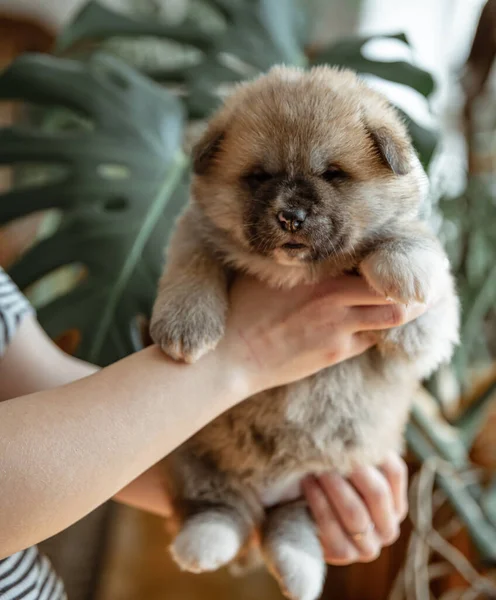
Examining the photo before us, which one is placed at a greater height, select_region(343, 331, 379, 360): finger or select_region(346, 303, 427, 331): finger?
select_region(346, 303, 427, 331): finger

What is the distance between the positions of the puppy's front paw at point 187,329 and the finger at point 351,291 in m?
0.18

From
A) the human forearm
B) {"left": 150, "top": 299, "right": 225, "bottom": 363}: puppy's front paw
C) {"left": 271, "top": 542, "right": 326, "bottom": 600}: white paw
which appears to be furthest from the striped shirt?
{"left": 271, "top": 542, "right": 326, "bottom": 600}: white paw

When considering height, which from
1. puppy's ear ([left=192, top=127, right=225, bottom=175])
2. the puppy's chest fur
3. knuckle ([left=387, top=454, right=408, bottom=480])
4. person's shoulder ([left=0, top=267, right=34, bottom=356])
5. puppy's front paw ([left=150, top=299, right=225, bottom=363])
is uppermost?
puppy's ear ([left=192, top=127, right=225, bottom=175])

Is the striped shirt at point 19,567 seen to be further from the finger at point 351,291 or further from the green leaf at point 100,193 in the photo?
the finger at point 351,291

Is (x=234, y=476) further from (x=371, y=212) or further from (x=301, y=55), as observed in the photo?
(x=301, y=55)

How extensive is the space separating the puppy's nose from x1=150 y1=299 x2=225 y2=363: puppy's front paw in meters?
0.21

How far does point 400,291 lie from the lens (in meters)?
0.84

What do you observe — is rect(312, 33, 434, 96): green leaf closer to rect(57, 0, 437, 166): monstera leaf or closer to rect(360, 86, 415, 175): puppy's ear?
rect(57, 0, 437, 166): monstera leaf

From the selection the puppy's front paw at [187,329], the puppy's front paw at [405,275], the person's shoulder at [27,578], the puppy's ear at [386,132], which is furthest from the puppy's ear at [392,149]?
the person's shoulder at [27,578]

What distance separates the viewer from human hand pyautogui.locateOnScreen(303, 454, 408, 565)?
3.46 feet

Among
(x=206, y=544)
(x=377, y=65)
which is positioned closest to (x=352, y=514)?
(x=206, y=544)

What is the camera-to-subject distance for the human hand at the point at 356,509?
1.05 metres

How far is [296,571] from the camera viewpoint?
0.96m

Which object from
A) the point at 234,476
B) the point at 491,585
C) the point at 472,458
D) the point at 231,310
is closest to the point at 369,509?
the point at 234,476
